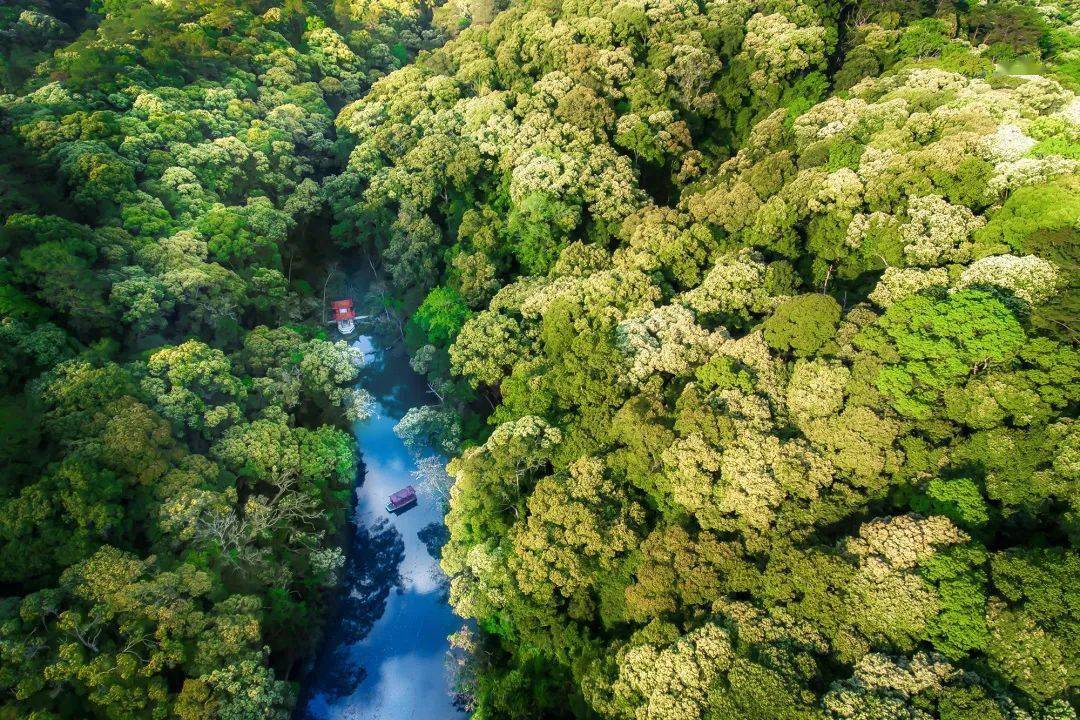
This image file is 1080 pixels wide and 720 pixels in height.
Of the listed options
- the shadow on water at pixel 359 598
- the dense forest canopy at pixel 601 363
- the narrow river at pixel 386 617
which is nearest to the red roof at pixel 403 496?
the narrow river at pixel 386 617

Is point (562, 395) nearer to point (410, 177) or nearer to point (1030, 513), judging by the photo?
point (1030, 513)

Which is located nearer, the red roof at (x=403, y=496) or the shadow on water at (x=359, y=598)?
the shadow on water at (x=359, y=598)

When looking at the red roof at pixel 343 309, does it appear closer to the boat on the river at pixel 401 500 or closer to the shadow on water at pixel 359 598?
the boat on the river at pixel 401 500

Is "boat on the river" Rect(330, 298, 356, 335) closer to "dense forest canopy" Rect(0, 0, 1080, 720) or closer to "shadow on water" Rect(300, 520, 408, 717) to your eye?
"dense forest canopy" Rect(0, 0, 1080, 720)

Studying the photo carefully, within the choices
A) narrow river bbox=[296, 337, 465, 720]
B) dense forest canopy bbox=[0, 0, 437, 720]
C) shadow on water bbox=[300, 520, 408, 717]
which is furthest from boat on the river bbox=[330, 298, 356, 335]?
shadow on water bbox=[300, 520, 408, 717]

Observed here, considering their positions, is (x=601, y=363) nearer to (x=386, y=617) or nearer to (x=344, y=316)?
(x=386, y=617)

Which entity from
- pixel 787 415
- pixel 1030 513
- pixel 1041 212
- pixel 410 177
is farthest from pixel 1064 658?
pixel 410 177
